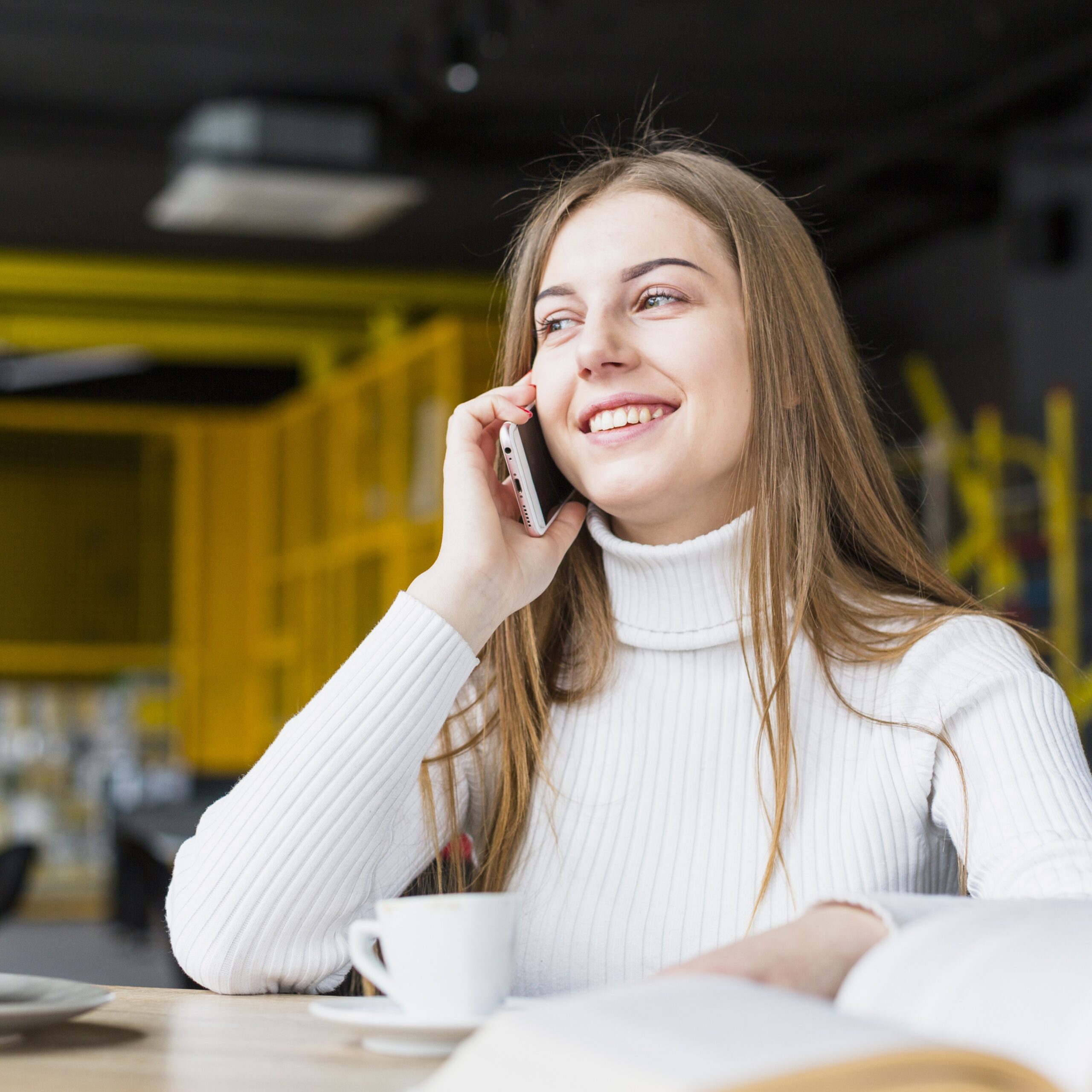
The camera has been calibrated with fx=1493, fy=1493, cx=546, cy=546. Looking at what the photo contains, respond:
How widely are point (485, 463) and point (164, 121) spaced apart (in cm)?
488

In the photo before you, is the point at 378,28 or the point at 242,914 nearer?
the point at 242,914

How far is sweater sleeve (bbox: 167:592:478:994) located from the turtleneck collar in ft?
0.83

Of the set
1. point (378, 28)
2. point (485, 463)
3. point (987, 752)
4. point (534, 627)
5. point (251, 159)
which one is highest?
point (378, 28)

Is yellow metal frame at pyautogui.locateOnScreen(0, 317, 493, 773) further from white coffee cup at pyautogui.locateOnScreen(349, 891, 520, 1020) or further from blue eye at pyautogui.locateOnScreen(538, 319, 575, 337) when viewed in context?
white coffee cup at pyautogui.locateOnScreen(349, 891, 520, 1020)

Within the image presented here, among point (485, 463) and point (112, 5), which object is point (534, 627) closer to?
point (485, 463)

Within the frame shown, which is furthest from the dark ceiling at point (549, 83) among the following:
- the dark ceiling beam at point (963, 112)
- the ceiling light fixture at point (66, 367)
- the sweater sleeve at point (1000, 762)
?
the sweater sleeve at point (1000, 762)

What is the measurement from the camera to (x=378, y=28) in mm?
5000

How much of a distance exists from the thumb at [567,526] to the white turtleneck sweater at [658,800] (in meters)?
0.05

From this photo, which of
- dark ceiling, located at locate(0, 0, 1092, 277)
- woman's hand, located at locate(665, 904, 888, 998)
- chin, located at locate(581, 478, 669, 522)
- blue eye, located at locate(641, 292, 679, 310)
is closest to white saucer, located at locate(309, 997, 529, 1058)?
woman's hand, located at locate(665, 904, 888, 998)

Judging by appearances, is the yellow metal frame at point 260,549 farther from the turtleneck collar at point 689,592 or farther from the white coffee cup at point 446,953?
the white coffee cup at point 446,953

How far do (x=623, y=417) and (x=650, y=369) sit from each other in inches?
2.0

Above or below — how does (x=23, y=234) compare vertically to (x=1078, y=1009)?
above

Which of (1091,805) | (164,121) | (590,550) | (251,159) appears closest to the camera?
(1091,805)

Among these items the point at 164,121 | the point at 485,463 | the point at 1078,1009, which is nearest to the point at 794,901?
the point at 485,463
